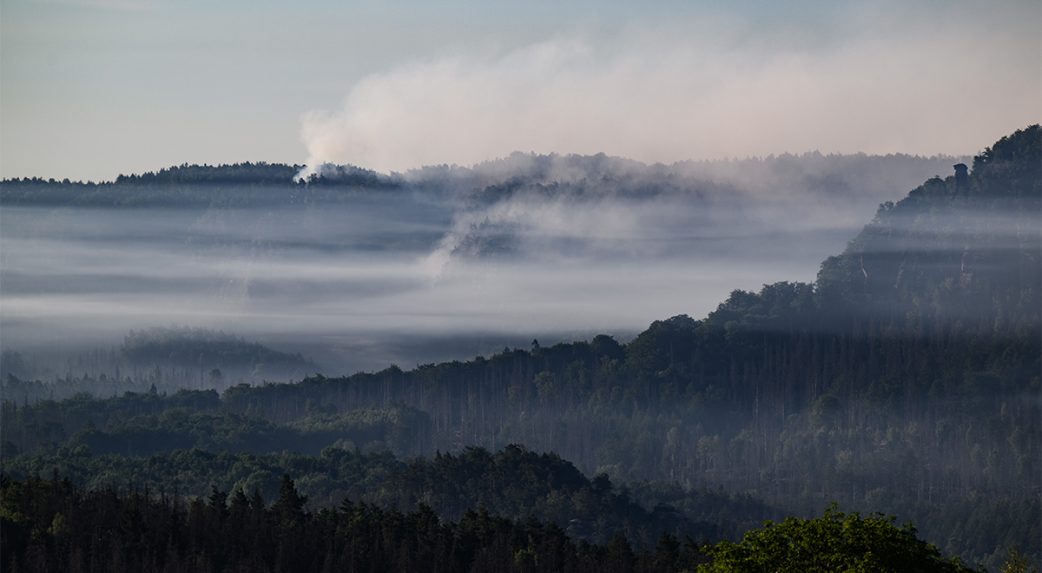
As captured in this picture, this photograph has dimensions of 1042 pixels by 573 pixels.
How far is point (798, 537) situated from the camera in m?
129

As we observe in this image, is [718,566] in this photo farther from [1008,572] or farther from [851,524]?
[1008,572]

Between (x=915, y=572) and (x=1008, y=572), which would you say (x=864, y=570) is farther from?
(x=1008, y=572)

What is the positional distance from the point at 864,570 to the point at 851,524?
3.88 m

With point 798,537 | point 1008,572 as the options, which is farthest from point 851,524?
point 1008,572

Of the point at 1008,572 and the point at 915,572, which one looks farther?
the point at 1008,572

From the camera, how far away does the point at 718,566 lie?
12975 cm

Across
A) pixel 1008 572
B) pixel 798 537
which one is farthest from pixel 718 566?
pixel 1008 572

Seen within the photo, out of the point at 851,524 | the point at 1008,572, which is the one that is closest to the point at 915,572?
the point at 851,524

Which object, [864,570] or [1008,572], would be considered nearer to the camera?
[864,570]

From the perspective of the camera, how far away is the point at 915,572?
12719cm

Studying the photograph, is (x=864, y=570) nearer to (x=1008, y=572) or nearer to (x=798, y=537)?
(x=798, y=537)

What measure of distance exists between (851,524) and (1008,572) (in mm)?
69123

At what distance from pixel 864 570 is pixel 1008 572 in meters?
71.8

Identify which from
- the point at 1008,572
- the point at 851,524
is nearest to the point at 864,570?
the point at 851,524
